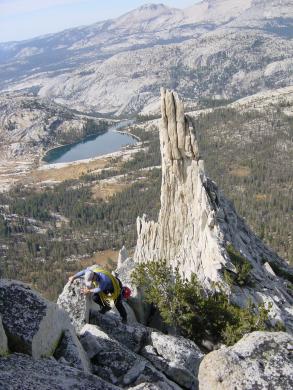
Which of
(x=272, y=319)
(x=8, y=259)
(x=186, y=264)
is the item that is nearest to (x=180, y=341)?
(x=272, y=319)

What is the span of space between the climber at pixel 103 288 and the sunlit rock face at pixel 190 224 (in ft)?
41.2

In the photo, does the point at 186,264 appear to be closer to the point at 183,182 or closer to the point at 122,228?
the point at 183,182

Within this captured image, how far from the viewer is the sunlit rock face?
39688 millimetres

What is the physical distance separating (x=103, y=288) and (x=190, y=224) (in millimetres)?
21969

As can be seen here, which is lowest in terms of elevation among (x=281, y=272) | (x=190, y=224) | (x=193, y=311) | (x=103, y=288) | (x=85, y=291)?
(x=281, y=272)

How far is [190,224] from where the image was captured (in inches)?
1806

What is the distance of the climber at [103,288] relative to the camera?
24.6 m

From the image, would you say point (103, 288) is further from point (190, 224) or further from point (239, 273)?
point (190, 224)

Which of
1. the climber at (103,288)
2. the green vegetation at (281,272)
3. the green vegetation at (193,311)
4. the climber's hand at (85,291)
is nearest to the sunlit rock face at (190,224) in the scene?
the green vegetation at (281,272)

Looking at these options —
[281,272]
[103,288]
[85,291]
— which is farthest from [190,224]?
[85,291]

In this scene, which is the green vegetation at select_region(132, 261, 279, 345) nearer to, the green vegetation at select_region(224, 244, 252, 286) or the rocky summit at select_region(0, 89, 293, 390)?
the rocky summit at select_region(0, 89, 293, 390)

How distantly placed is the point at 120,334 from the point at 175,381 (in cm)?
433

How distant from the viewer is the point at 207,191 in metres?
45.4

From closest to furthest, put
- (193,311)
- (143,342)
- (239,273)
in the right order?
(143,342) < (193,311) < (239,273)
